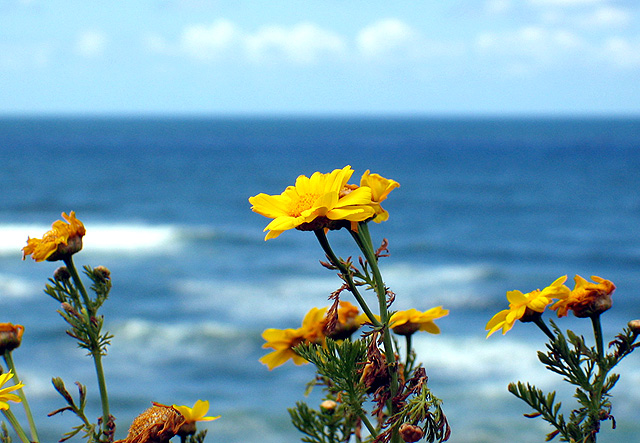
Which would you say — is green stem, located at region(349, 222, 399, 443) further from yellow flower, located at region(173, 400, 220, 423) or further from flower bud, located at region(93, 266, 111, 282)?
flower bud, located at region(93, 266, 111, 282)

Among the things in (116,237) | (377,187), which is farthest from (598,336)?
(116,237)

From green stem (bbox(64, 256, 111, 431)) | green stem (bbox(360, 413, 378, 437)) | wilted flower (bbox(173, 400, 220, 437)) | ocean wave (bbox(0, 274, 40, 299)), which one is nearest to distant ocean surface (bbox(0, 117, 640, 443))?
ocean wave (bbox(0, 274, 40, 299))

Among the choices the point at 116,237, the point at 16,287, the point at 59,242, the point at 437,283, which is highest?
the point at 59,242

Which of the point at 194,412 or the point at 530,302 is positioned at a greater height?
the point at 530,302

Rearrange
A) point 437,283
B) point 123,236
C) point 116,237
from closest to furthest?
point 437,283 → point 116,237 → point 123,236

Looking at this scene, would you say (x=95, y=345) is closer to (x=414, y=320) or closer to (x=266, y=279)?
(x=414, y=320)

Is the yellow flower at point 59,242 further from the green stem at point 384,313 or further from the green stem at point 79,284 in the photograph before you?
the green stem at point 384,313

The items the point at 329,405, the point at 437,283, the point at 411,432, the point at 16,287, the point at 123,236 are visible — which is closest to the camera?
the point at 411,432
